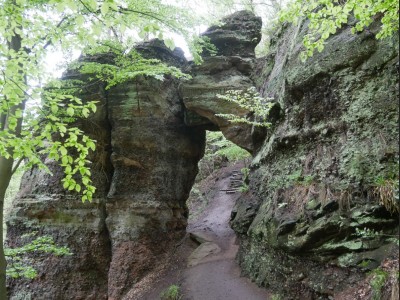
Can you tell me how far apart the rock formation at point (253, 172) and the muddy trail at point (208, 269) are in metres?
0.48

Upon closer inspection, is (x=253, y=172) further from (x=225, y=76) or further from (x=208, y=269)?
(x=225, y=76)

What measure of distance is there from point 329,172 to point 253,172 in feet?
13.6

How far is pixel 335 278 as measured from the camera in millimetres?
5641

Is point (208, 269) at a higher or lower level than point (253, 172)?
lower

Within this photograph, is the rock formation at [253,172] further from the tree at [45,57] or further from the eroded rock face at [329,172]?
the tree at [45,57]

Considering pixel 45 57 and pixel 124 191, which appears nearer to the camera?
pixel 45 57

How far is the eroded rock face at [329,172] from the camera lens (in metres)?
5.59

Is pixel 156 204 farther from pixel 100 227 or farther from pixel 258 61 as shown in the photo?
pixel 258 61

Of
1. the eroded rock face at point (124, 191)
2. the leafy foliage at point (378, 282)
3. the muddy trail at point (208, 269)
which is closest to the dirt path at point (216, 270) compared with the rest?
the muddy trail at point (208, 269)

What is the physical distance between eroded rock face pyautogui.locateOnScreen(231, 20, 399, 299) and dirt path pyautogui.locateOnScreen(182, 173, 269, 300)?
1.66ft

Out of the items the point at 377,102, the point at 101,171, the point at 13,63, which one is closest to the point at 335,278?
the point at 377,102

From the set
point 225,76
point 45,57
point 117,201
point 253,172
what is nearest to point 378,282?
point 253,172

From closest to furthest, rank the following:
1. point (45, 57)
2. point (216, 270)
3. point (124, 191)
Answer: point (45, 57)
point (216, 270)
point (124, 191)

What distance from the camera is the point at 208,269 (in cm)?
988
